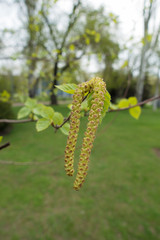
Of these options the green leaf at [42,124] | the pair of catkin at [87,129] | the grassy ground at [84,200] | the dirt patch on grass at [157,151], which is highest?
the pair of catkin at [87,129]

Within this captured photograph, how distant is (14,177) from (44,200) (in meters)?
1.09

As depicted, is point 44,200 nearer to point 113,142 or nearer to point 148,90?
point 113,142

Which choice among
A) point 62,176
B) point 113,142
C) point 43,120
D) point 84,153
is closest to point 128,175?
point 62,176

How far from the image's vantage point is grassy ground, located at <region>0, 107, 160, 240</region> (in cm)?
288

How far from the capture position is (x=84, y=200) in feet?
11.7

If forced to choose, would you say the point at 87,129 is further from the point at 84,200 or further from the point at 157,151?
the point at 157,151

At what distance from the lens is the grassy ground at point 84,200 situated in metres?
2.88

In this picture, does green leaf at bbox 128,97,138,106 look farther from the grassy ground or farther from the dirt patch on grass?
the dirt patch on grass

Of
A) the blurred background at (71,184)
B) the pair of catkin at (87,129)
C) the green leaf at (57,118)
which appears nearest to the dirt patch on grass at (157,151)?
the blurred background at (71,184)

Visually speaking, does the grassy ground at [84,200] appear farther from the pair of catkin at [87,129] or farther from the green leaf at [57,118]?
the pair of catkin at [87,129]

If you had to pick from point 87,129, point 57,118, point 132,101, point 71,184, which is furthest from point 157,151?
point 87,129

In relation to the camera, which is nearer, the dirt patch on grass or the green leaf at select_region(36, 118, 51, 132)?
the green leaf at select_region(36, 118, 51, 132)

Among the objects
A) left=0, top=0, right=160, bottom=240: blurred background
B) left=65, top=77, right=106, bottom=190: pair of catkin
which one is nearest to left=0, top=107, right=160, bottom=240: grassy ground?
left=0, top=0, right=160, bottom=240: blurred background

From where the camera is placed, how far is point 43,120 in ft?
2.74
